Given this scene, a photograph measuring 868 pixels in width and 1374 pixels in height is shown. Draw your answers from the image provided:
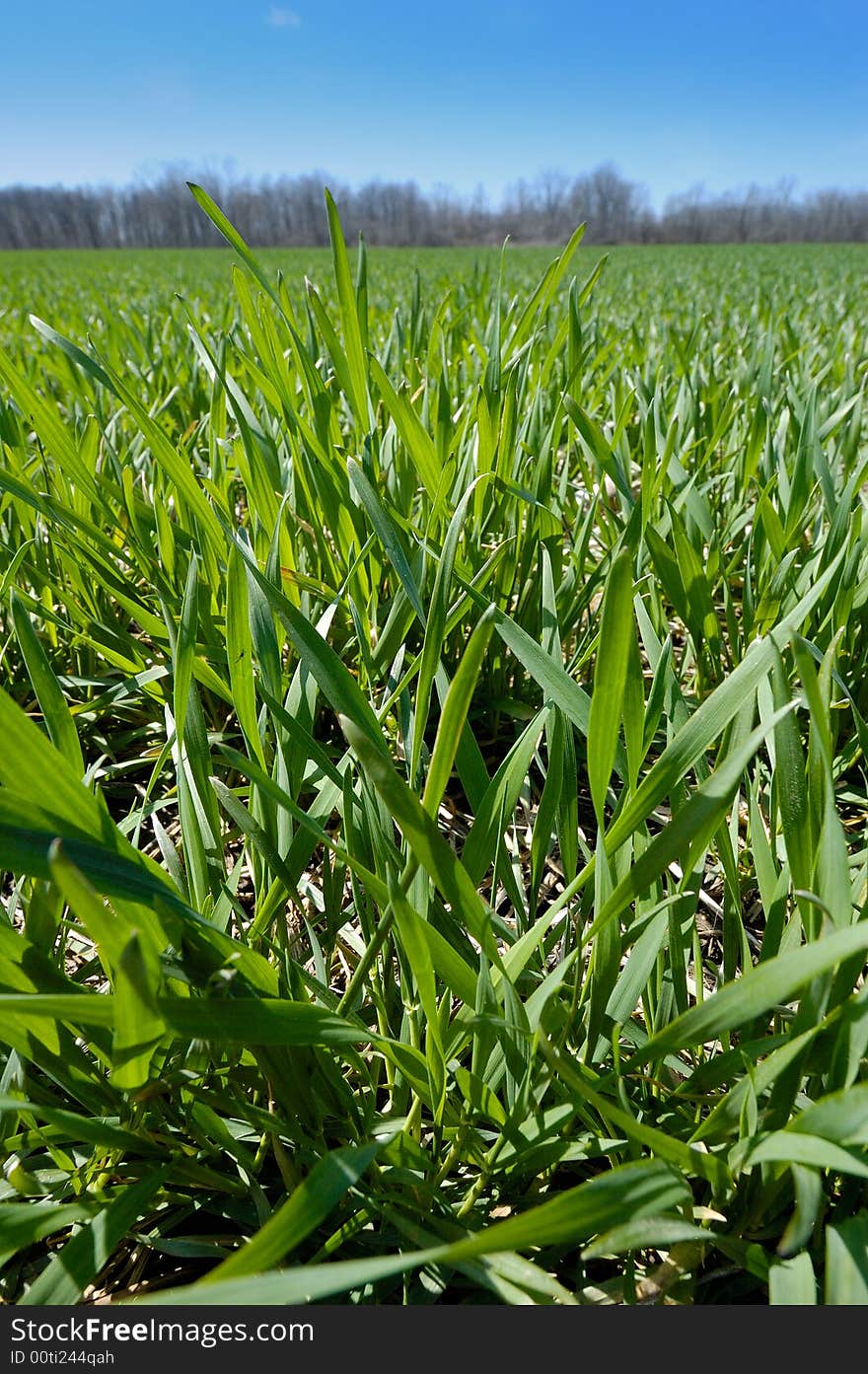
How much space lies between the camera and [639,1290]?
0.40m

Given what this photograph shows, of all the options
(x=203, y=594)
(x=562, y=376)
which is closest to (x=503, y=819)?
(x=203, y=594)

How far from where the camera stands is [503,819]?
499mm

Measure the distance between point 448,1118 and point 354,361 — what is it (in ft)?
Answer: 2.24

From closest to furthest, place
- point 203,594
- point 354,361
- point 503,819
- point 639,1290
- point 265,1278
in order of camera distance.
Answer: point 265,1278 → point 639,1290 → point 503,819 → point 203,594 → point 354,361

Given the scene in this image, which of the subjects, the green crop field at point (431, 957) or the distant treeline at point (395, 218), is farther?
the distant treeline at point (395, 218)

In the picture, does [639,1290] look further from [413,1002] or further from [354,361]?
[354,361]

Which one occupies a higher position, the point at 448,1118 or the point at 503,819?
the point at 503,819

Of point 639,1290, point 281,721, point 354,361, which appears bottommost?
point 639,1290

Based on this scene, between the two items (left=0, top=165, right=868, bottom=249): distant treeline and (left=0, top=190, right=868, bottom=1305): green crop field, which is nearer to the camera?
(left=0, top=190, right=868, bottom=1305): green crop field

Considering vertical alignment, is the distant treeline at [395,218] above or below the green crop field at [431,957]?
above

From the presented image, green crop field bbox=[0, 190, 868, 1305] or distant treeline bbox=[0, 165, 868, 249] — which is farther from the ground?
distant treeline bbox=[0, 165, 868, 249]

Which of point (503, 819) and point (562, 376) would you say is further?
point (562, 376)

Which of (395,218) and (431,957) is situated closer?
(431,957)

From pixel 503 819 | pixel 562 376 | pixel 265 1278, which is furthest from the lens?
pixel 562 376
